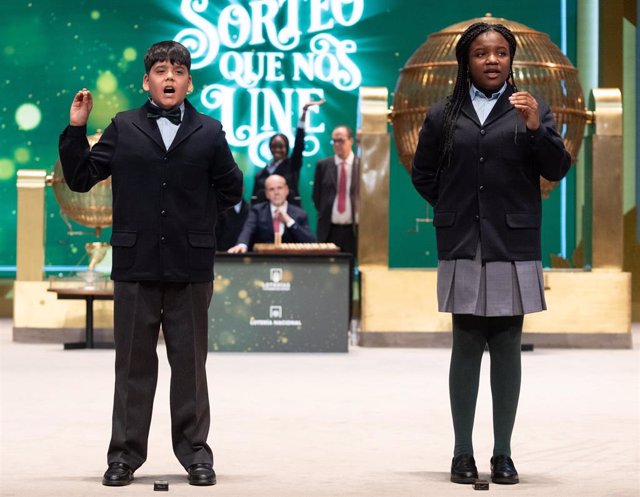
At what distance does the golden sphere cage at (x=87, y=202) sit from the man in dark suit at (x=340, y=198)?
1.69 metres

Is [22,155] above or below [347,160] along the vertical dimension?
above

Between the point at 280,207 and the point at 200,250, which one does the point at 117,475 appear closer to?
the point at 200,250

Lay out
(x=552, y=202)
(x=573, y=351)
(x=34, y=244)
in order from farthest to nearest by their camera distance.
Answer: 1. (x=552, y=202)
2. (x=34, y=244)
3. (x=573, y=351)

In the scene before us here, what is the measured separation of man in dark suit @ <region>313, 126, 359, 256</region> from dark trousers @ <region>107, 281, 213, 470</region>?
6.70 m

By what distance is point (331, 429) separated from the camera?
5906mm

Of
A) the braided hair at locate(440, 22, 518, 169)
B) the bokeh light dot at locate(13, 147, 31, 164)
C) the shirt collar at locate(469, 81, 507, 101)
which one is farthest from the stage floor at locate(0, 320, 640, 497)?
the bokeh light dot at locate(13, 147, 31, 164)

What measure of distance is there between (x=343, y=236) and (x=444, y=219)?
266 inches

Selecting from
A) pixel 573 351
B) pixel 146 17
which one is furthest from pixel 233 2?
pixel 573 351

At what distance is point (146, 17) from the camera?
48.9ft

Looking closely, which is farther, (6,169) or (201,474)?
(6,169)

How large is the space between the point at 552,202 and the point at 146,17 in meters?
4.58

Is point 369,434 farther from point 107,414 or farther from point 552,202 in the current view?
point 552,202

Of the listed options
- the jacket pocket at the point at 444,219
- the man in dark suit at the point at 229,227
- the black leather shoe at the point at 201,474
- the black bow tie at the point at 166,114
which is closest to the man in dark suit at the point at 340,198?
the man in dark suit at the point at 229,227

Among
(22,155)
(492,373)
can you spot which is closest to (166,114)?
(492,373)
